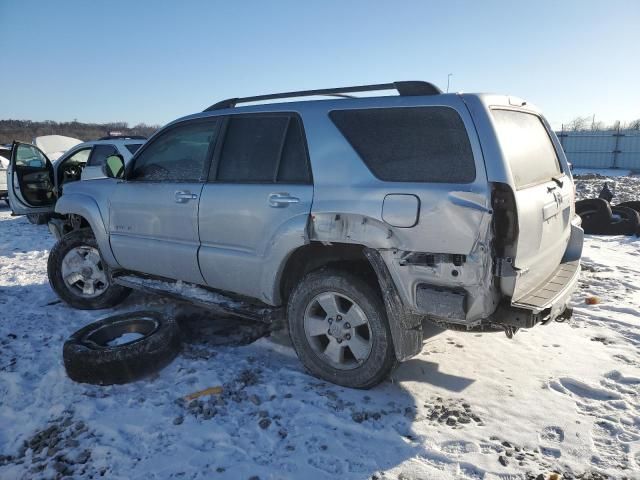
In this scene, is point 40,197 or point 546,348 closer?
point 546,348

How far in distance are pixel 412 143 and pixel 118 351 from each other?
2562 mm

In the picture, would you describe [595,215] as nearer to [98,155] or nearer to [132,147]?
[132,147]

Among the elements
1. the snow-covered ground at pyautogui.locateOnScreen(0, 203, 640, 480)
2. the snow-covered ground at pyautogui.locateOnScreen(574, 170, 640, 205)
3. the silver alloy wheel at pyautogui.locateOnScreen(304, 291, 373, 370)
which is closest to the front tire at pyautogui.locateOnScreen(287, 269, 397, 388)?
the silver alloy wheel at pyautogui.locateOnScreen(304, 291, 373, 370)

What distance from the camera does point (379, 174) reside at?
9.89 ft

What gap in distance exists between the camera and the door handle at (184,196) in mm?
3927

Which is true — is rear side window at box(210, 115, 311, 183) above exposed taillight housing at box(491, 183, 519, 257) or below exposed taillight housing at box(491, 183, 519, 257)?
above

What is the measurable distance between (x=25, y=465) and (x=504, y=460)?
2.64 metres

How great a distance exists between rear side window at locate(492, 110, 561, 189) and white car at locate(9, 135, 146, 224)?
258 inches

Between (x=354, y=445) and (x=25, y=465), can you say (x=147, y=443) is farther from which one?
(x=354, y=445)

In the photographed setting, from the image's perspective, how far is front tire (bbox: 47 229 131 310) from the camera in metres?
4.98

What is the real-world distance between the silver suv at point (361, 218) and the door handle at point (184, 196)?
0.04 ft

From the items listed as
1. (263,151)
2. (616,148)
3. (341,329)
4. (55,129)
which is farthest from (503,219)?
(55,129)

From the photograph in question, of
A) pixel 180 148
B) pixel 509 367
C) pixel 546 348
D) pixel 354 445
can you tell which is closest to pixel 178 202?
pixel 180 148

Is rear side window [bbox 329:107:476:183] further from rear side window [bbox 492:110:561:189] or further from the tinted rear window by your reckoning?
the tinted rear window
